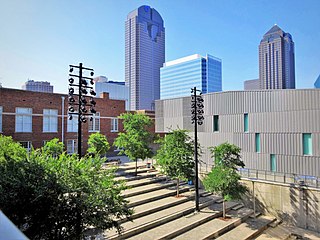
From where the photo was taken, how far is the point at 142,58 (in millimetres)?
145375

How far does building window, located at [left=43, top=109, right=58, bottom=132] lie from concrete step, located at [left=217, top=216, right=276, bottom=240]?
19.8 metres

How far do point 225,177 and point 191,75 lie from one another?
91.0m

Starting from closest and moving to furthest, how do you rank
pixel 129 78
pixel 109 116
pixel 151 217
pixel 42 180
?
pixel 42 180 → pixel 151 217 → pixel 109 116 → pixel 129 78

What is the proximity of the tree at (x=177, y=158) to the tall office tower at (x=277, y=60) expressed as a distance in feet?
335

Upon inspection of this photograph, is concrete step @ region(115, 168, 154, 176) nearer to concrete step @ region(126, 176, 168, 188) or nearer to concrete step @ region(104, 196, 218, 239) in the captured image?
concrete step @ region(126, 176, 168, 188)

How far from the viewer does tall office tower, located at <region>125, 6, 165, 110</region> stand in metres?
144

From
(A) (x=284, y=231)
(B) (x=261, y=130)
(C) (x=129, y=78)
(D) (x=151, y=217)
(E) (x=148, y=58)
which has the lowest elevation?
(A) (x=284, y=231)

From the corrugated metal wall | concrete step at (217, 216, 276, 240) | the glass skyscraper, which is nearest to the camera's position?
concrete step at (217, 216, 276, 240)

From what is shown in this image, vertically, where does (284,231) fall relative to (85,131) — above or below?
below

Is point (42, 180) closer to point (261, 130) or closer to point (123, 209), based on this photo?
point (123, 209)

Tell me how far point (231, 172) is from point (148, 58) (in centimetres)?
14301

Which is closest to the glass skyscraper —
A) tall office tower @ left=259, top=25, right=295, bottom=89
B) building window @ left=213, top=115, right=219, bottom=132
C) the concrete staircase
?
tall office tower @ left=259, top=25, right=295, bottom=89

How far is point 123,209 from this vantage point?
654 cm

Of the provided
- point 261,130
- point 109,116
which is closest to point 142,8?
point 109,116
